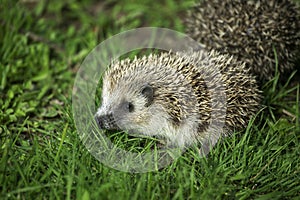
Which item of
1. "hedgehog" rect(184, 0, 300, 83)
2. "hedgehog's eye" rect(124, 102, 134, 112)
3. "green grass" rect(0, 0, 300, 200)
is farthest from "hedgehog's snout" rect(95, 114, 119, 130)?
"hedgehog" rect(184, 0, 300, 83)

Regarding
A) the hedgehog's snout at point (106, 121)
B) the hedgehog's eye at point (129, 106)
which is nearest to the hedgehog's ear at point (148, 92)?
the hedgehog's eye at point (129, 106)

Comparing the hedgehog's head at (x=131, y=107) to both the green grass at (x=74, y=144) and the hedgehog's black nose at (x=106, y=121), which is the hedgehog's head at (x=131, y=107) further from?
the green grass at (x=74, y=144)

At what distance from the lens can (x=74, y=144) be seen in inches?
181

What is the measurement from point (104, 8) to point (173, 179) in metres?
4.40

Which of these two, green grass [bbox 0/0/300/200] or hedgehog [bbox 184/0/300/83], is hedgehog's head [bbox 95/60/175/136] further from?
hedgehog [bbox 184/0/300/83]

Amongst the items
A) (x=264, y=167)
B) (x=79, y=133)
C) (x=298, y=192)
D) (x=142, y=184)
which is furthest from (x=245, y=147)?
(x=79, y=133)

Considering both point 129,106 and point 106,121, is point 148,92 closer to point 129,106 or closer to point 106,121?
point 129,106

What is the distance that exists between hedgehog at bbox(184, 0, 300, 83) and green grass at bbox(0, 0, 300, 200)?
0.32 metres

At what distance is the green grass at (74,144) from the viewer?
420cm

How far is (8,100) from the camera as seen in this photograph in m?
5.58

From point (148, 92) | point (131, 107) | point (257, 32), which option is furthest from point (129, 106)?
point (257, 32)

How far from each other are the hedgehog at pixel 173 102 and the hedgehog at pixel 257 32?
0.78 metres

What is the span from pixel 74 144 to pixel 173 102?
1.06m

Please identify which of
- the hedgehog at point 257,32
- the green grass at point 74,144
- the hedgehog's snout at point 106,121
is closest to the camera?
the green grass at point 74,144
